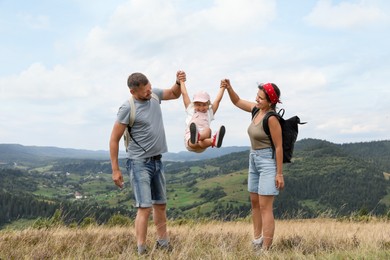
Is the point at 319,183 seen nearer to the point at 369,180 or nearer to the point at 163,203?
the point at 369,180

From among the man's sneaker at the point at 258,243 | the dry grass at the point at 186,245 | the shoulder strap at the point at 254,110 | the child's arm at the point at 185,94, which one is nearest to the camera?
the dry grass at the point at 186,245

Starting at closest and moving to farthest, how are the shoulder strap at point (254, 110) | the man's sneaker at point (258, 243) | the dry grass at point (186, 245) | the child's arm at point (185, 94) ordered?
the dry grass at point (186, 245) < the man's sneaker at point (258, 243) < the shoulder strap at point (254, 110) < the child's arm at point (185, 94)

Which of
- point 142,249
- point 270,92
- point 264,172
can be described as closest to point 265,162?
point 264,172

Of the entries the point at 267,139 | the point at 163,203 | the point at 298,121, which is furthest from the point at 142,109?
the point at 298,121

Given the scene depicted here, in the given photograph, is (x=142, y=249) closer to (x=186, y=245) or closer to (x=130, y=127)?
(x=186, y=245)

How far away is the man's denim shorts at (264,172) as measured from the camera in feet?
16.2

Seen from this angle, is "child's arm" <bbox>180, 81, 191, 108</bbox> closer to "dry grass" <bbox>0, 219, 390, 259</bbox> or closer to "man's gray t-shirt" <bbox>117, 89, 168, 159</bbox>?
"man's gray t-shirt" <bbox>117, 89, 168, 159</bbox>

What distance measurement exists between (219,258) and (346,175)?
19283cm

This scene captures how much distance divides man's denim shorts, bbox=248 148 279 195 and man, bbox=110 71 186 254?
52.5 inches

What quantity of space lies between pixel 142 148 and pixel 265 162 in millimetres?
1722

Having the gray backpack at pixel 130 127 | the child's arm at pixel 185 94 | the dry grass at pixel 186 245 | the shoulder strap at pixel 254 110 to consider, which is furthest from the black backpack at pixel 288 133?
the gray backpack at pixel 130 127

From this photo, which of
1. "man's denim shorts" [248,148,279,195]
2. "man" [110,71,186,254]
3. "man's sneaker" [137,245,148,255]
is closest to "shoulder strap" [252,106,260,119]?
"man's denim shorts" [248,148,279,195]

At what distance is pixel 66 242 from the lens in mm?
5465

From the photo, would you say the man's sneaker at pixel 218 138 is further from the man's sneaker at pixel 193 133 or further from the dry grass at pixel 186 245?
the dry grass at pixel 186 245
